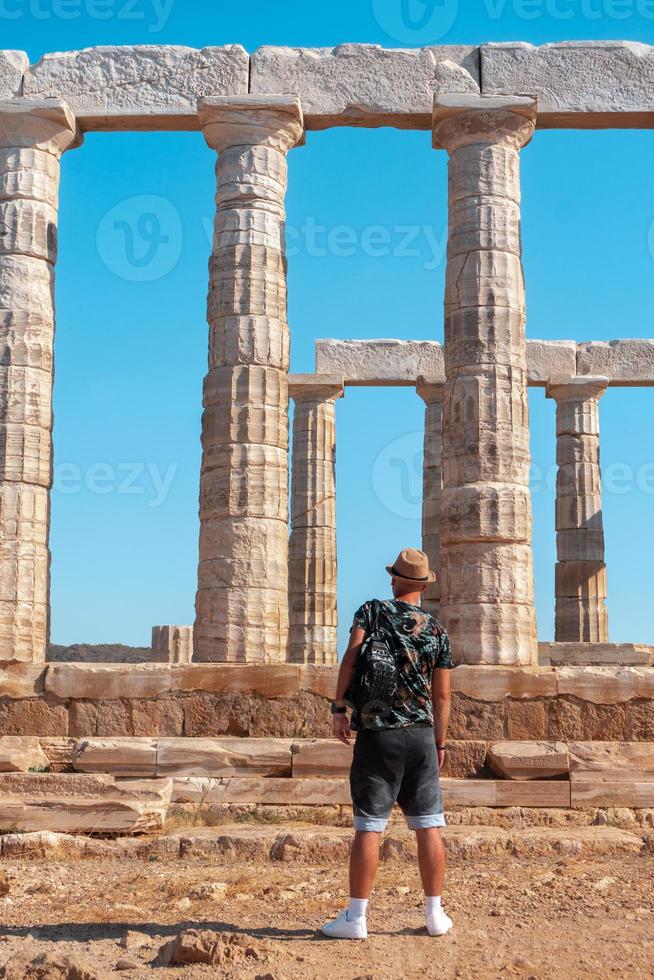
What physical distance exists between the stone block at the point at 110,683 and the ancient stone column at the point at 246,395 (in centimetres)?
179

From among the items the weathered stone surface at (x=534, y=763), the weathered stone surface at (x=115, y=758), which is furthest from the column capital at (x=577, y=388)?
the weathered stone surface at (x=115, y=758)

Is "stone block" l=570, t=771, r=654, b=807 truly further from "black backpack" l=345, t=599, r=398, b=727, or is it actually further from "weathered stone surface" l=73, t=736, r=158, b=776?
"black backpack" l=345, t=599, r=398, b=727

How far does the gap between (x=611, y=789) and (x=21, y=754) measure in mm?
5641

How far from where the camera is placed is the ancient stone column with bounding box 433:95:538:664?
14039mm

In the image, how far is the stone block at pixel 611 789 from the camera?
1069 cm

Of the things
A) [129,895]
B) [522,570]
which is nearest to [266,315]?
[522,570]

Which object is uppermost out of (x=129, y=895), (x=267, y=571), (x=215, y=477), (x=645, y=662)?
(x=215, y=477)

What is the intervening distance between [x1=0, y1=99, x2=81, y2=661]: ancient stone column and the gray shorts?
953 cm

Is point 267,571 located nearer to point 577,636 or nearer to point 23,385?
point 23,385

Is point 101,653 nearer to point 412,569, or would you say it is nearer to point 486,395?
point 486,395

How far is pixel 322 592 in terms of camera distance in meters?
23.4

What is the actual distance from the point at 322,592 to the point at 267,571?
908 centimetres

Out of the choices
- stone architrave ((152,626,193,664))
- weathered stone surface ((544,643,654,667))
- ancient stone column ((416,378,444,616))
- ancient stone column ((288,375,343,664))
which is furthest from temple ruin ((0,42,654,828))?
stone architrave ((152,626,193,664))

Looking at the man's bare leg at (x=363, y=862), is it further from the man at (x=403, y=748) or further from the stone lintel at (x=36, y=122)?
the stone lintel at (x=36, y=122)
